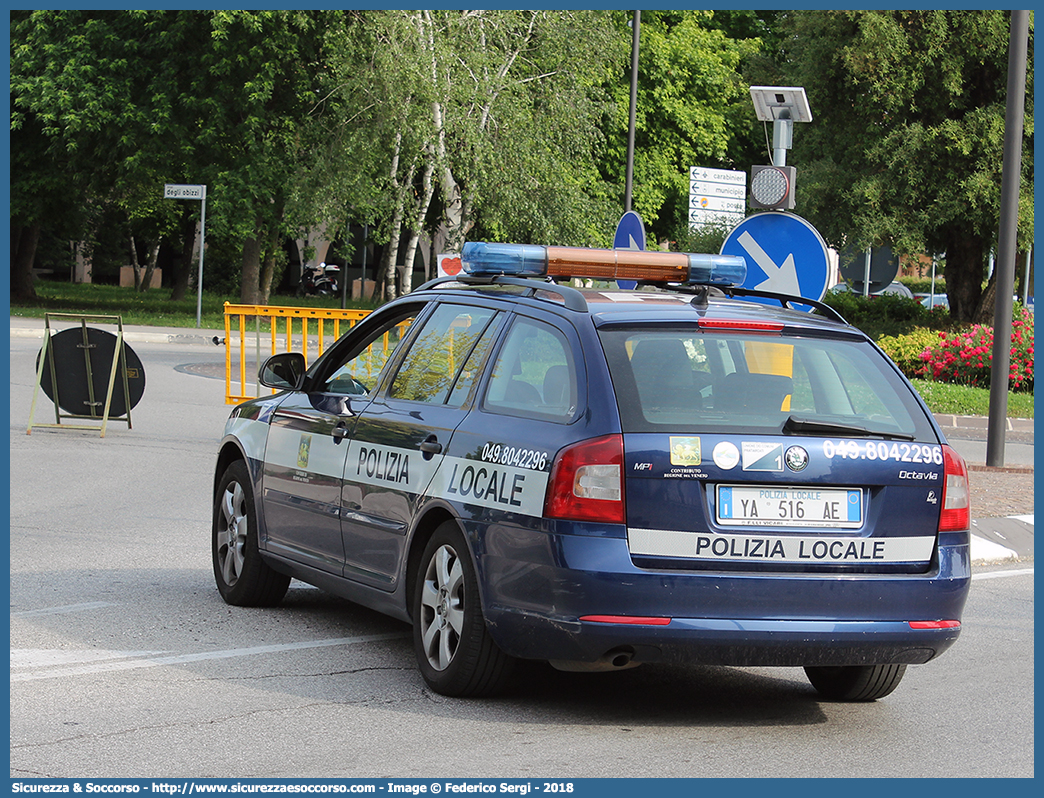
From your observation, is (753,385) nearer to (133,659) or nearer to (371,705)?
(371,705)

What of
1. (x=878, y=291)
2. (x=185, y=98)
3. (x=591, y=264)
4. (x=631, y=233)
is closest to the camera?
(x=591, y=264)

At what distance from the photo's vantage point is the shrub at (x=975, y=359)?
25.2 metres

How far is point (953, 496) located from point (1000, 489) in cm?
839

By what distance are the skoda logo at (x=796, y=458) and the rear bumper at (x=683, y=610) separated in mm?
390

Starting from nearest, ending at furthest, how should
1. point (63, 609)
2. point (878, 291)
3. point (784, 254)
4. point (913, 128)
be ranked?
point (63, 609) < point (784, 254) < point (878, 291) < point (913, 128)

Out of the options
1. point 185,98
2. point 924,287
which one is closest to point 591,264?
point 185,98

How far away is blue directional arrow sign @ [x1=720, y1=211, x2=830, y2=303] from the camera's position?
10.3 metres

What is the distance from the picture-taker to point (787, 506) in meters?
5.50

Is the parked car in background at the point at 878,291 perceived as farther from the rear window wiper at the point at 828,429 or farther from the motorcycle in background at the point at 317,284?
the motorcycle in background at the point at 317,284

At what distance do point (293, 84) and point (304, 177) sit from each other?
20.6 ft

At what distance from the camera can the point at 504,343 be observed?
6.26 meters

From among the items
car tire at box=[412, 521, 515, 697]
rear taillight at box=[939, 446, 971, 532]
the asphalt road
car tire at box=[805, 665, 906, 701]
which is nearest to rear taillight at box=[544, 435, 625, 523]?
car tire at box=[412, 521, 515, 697]

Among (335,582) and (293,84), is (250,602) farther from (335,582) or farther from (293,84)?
(293,84)

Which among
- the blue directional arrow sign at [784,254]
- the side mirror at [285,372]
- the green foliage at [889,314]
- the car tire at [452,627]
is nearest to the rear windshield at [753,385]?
the car tire at [452,627]
